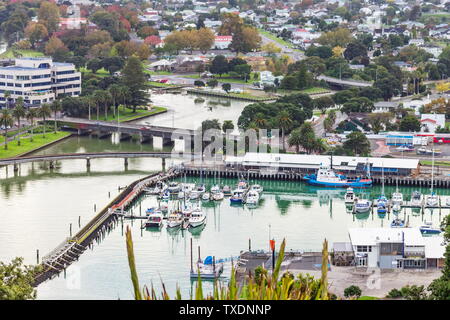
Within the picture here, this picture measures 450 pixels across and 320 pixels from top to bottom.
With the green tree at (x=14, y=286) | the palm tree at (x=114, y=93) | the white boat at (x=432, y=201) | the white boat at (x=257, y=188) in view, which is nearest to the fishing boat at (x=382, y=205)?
the white boat at (x=432, y=201)

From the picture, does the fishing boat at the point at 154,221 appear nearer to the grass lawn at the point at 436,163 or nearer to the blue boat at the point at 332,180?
the blue boat at the point at 332,180

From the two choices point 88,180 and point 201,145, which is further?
point 201,145

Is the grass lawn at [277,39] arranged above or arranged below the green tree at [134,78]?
above

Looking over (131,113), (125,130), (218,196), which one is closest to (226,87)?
(131,113)

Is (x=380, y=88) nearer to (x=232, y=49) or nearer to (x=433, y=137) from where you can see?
(x=433, y=137)

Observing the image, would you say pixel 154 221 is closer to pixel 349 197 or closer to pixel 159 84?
pixel 349 197
